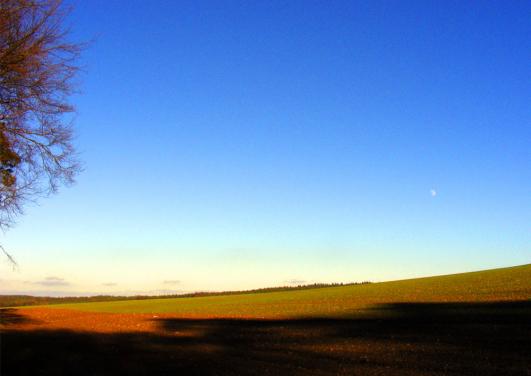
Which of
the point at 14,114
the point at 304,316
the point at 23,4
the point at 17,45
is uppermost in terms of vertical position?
the point at 23,4

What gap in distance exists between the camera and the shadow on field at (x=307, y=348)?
10.4m

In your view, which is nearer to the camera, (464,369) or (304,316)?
(464,369)

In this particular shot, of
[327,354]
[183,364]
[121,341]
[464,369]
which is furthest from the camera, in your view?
[121,341]

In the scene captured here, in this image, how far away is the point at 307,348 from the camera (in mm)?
13258

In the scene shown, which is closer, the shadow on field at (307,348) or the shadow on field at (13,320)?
the shadow on field at (307,348)

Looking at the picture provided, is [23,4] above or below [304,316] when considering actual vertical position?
above

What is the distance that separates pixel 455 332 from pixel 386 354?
4171mm

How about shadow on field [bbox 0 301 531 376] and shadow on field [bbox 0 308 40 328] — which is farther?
shadow on field [bbox 0 308 40 328]

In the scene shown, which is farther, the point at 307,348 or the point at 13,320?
the point at 13,320

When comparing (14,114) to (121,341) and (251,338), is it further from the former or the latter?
(251,338)

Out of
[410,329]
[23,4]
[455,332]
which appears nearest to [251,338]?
[410,329]

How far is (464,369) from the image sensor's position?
981 centimetres

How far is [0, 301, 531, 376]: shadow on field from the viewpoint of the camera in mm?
10359

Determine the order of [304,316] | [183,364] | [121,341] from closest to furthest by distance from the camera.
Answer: [183,364], [121,341], [304,316]
